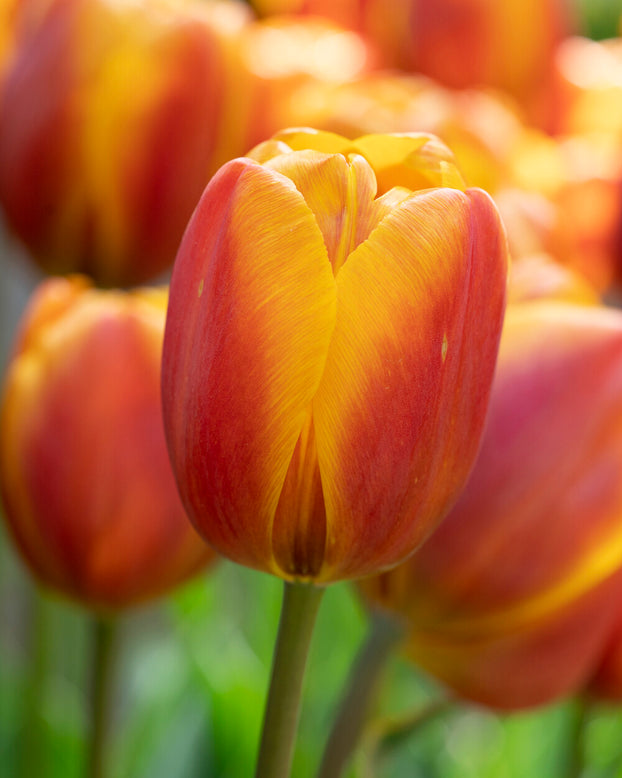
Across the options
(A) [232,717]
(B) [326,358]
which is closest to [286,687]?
(B) [326,358]

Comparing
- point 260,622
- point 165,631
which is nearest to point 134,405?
point 260,622

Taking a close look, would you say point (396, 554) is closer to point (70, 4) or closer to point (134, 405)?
point (134, 405)

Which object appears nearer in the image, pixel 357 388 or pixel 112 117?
pixel 357 388

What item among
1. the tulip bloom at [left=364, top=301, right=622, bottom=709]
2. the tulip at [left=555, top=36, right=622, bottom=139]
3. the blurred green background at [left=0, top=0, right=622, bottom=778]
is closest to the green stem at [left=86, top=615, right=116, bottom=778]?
the blurred green background at [left=0, top=0, right=622, bottom=778]

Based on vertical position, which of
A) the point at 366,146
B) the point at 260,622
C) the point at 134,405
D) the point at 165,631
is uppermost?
the point at 366,146

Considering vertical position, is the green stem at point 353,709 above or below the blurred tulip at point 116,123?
below

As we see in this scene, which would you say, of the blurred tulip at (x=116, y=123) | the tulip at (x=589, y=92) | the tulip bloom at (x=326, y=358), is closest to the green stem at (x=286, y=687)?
the tulip bloom at (x=326, y=358)

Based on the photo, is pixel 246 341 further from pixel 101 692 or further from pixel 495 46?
pixel 495 46

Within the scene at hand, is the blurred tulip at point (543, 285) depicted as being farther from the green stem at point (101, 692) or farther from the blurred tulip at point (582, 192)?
the green stem at point (101, 692)

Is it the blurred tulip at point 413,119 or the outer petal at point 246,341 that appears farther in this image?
the blurred tulip at point 413,119
